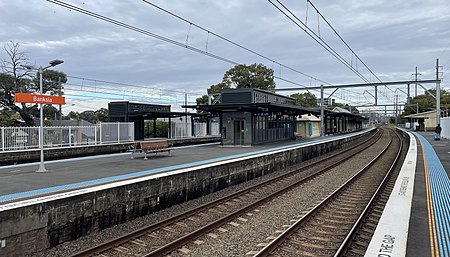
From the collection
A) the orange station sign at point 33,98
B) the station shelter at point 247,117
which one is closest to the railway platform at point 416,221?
the orange station sign at point 33,98

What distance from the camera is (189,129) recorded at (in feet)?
132

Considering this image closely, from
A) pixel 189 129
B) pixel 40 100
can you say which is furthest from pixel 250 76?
pixel 40 100

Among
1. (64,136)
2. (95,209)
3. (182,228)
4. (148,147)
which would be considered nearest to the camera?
(95,209)

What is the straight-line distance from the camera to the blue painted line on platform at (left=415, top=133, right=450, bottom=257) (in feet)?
20.4

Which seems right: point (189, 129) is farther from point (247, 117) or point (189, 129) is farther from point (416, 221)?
point (416, 221)

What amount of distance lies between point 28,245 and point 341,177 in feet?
40.6

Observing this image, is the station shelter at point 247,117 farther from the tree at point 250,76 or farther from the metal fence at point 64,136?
the tree at point 250,76

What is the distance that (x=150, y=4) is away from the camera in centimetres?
1088

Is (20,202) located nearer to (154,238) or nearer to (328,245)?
(154,238)

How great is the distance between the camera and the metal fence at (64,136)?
714 inches

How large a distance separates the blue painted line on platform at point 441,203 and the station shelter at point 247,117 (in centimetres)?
1070

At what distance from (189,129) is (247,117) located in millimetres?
15795

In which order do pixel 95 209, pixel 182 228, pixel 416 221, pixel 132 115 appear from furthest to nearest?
pixel 132 115
pixel 182 228
pixel 95 209
pixel 416 221

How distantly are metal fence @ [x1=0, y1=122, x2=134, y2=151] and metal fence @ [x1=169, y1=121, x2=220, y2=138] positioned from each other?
10.0m
